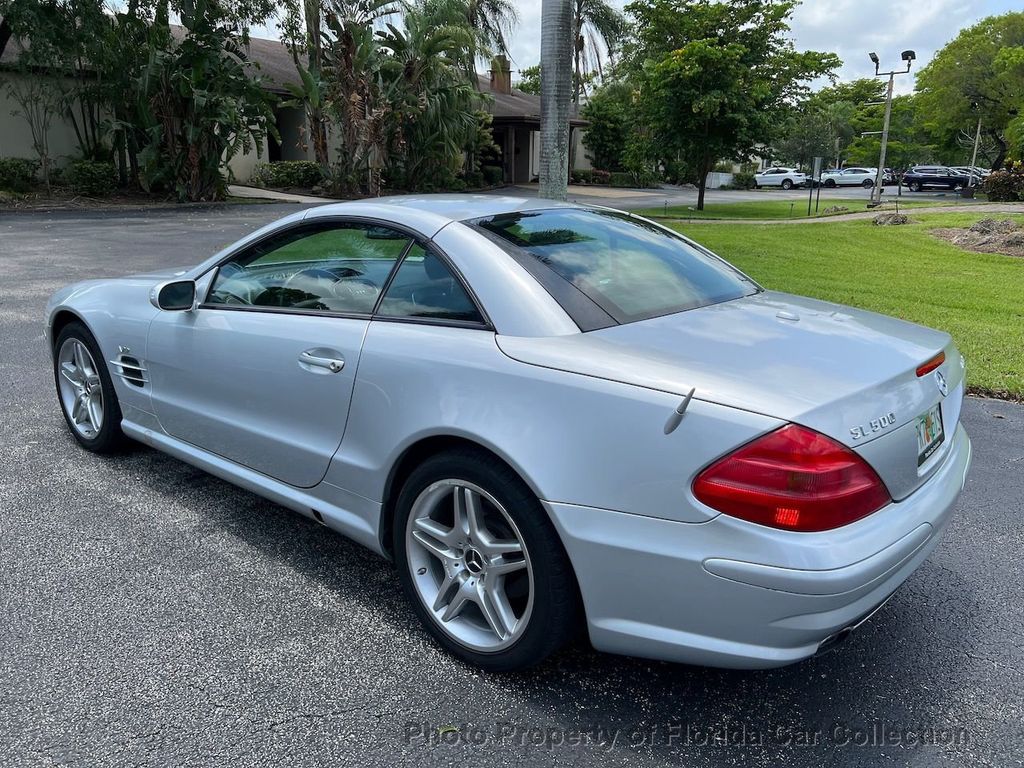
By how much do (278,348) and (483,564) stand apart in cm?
124

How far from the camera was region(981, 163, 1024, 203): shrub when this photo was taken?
3280 cm

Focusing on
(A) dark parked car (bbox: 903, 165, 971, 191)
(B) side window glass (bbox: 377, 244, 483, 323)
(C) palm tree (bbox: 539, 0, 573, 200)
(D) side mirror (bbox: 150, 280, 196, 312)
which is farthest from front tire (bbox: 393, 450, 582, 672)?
(A) dark parked car (bbox: 903, 165, 971, 191)

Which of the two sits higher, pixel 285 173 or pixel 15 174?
pixel 15 174

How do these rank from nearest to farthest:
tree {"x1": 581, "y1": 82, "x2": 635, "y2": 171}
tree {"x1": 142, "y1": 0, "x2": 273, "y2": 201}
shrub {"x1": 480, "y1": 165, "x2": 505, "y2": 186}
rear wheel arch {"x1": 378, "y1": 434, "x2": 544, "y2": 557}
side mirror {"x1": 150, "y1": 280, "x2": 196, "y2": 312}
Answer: rear wheel arch {"x1": 378, "y1": 434, "x2": 544, "y2": 557}, side mirror {"x1": 150, "y1": 280, "x2": 196, "y2": 312}, tree {"x1": 142, "y1": 0, "x2": 273, "y2": 201}, shrub {"x1": 480, "y1": 165, "x2": 505, "y2": 186}, tree {"x1": 581, "y1": 82, "x2": 635, "y2": 171}

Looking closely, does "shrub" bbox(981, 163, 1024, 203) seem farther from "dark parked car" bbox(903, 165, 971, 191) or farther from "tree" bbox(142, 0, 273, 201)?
"tree" bbox(142, 0, 273, 201)

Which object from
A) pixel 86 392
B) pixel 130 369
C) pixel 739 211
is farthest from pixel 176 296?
pixel 739 211

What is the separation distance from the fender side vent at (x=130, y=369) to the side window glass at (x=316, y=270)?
0.59 metres

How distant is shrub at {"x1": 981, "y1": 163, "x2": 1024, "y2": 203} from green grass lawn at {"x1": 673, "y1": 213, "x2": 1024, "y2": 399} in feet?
55.4

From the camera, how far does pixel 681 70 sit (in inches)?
1065

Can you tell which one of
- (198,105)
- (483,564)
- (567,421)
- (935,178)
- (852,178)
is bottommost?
(852,178)

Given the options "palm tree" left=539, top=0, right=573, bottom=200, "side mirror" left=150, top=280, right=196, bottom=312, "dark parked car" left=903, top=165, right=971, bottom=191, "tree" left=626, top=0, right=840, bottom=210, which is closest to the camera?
"side mirror" left=150, top=280, right=196, bottom=312

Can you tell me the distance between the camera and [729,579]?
2.06 metres

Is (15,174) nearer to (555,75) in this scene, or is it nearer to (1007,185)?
(555,75)

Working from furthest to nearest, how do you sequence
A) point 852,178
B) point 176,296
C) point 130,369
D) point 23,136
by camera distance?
point 852,178 < point 23,136 < point 130,369 < point 176,296
